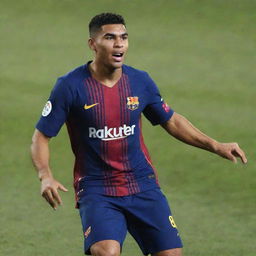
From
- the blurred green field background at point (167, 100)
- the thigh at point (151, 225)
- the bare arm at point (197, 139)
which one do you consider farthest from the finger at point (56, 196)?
the blurred green field background at point (167, 100)

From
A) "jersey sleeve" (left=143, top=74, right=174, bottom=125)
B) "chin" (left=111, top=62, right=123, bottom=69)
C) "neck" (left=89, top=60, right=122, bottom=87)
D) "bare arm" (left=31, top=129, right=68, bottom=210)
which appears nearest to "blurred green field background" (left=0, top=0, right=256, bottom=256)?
"jersey sleeve" (left=143, top=74, right=174, bottom=125)

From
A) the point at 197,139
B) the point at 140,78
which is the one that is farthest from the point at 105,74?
the point at 197,139

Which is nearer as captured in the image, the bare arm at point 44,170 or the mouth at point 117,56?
the bare arm at point 44,170

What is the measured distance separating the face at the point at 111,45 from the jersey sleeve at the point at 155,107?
1.26ft

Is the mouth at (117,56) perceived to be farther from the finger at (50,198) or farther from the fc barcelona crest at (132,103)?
the finger at (50,198)

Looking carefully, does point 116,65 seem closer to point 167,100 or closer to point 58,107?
point 58,107

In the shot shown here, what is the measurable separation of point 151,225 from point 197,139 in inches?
33.2

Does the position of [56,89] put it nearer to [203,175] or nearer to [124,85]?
[124,85]

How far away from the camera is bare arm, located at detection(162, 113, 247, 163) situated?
855 cm

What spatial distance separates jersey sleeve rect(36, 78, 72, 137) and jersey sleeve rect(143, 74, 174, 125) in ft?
2.33

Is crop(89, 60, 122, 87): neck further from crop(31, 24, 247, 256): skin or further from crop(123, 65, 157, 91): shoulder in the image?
crop(123, 65, 157, 91): shoulder

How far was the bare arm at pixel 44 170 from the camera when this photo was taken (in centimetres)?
770

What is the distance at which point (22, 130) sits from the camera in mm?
14914

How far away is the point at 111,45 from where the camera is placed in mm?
8336
